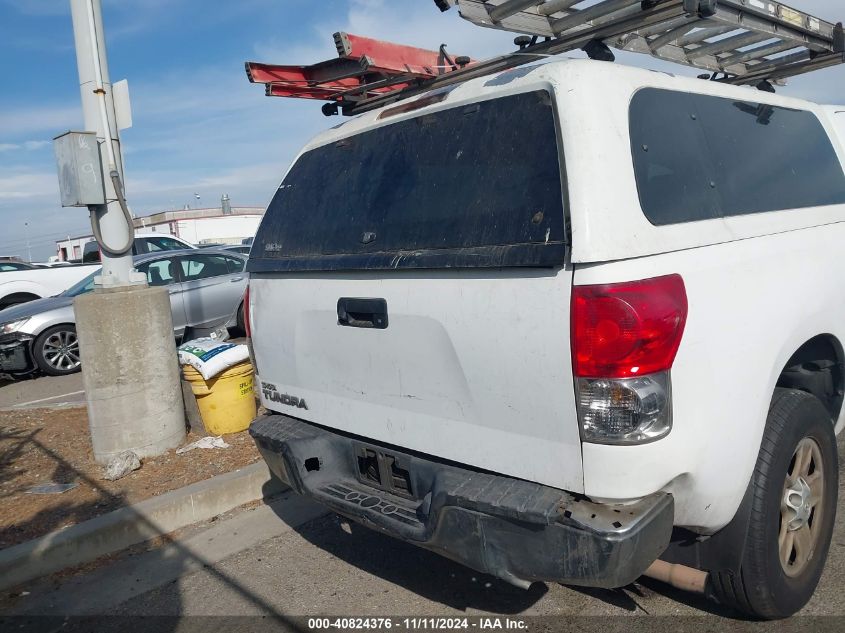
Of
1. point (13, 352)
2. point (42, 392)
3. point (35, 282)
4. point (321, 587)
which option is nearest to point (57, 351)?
point (13, 352)

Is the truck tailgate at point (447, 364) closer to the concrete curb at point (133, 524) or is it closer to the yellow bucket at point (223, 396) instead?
the concrete curb at point (133, 524)

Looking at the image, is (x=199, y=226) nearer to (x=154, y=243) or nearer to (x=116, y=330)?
(x=154, y=243)

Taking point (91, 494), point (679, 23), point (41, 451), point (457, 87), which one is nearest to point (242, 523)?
point (91, 494)

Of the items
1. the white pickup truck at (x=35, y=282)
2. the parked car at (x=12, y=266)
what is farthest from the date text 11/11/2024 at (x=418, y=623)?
the parked car at (x=12, y=266)

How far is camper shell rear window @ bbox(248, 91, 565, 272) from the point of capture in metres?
2.35

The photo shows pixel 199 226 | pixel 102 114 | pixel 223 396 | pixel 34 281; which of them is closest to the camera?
pixel 102 114

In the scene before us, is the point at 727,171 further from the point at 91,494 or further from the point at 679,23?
the point at 91,494

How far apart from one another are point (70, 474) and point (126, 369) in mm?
831

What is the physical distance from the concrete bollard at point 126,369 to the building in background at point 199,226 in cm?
3249

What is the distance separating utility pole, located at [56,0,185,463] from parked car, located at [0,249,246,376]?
3436 mm

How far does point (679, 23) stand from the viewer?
347 cm

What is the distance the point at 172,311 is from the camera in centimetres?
880

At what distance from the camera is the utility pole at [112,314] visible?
491 centimetres

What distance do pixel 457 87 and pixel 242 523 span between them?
2903mm
